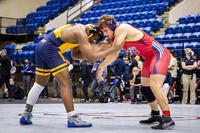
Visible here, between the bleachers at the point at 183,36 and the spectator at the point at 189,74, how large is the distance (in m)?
1.68


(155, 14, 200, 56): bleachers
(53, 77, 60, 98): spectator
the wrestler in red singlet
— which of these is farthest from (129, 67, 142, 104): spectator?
the wrestler in red singlet

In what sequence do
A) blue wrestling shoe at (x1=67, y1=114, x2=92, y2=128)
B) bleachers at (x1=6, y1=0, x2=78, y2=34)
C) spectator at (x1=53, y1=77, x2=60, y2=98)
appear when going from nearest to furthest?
blue wrestling shoe at (x1=67, y1=114, x2=92, y2=128), spectator at (x1=53, y1=77, x2=60, y2=98), bleachers at (x1=6, y1=0, x2=78, y2=34)

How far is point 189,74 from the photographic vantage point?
38.3 ft

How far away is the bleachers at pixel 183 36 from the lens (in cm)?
1398

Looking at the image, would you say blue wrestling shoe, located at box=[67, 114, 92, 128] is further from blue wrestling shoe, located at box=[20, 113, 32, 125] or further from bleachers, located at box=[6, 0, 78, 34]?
bleachers, located at box=[6, 0, 78, 34]

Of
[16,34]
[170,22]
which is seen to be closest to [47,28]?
[16,34]

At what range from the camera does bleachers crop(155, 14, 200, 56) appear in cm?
1398

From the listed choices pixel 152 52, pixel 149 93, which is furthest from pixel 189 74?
pixel 152 52

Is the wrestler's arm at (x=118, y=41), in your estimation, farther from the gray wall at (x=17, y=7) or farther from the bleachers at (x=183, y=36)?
the gray wall at (x=17, y=7)

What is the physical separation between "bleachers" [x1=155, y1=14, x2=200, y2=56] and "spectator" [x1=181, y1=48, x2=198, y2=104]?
1.68 meters

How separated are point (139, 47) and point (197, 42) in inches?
369

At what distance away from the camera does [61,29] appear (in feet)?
16.8

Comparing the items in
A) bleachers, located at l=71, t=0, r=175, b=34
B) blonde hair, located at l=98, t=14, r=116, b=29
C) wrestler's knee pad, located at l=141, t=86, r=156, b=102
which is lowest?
wrestler's knee pad, located at l=141, t=86, r=156, b=102

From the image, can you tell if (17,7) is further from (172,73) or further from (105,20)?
(105,20)
